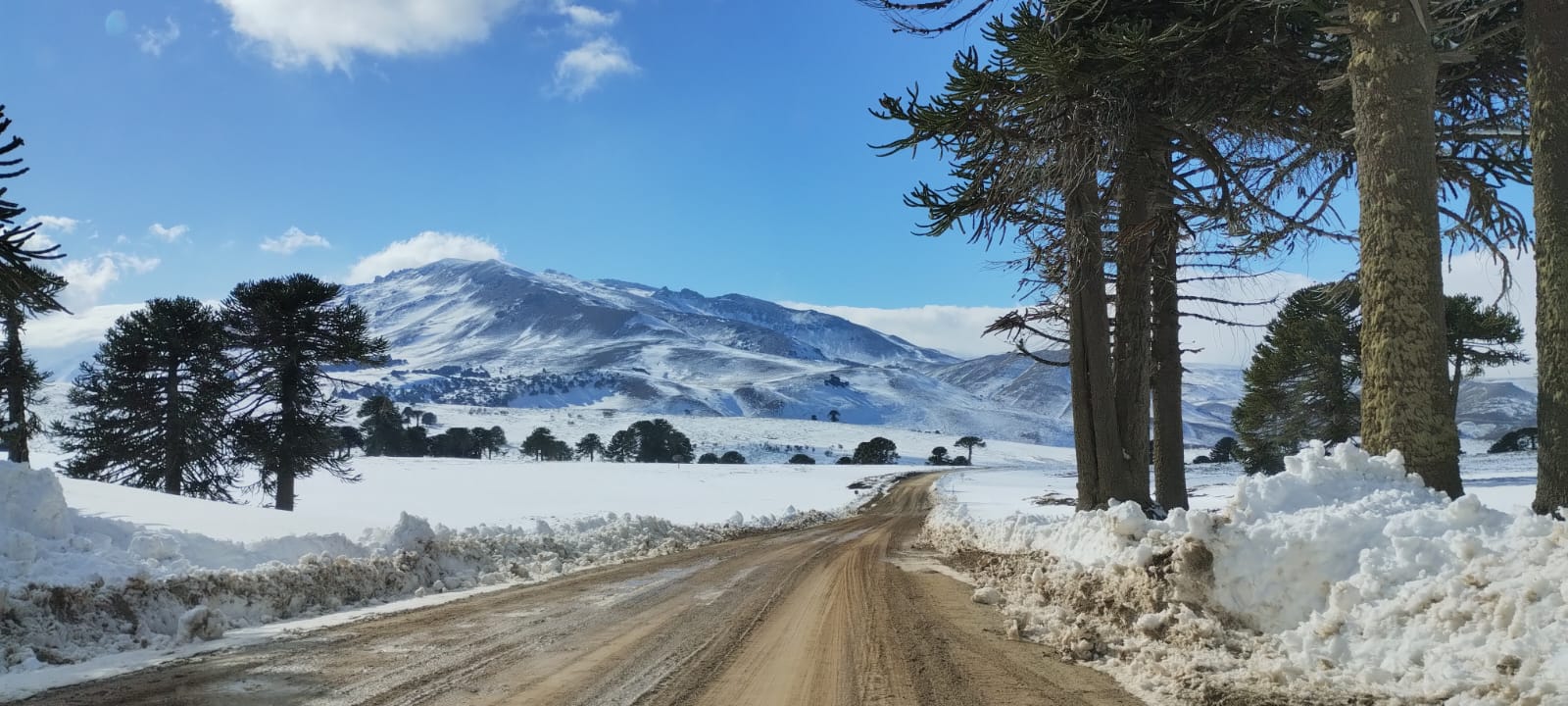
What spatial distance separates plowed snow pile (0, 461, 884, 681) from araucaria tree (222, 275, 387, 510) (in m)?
13.5

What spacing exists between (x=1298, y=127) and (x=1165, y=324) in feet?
10.7

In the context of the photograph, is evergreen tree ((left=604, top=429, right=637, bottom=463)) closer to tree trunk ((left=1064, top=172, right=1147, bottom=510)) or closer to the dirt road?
tree trunk ((left=1064, top=172, right=1147, bottom=510))

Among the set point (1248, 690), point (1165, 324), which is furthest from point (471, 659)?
point (1165, 324)

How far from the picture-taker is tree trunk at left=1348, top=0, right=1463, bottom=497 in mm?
6008

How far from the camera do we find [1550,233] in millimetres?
6176

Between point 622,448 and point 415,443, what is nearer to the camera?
point 415,443

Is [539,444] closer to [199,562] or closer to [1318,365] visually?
[1318,365]

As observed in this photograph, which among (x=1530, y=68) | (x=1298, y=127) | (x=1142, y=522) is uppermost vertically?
(x=1298, y=127)

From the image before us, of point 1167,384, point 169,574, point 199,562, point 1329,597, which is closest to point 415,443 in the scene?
point 199,562

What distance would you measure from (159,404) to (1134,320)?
27.1 metres

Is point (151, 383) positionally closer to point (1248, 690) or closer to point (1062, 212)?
point (1062, 212)

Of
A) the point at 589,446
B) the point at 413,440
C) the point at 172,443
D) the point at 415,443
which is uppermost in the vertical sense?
the point at 172,443

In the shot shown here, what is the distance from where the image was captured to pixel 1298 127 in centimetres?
1016

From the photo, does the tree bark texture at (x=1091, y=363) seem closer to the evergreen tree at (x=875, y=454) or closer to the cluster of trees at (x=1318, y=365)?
the cluster of trees at (x=1318, y=365)
